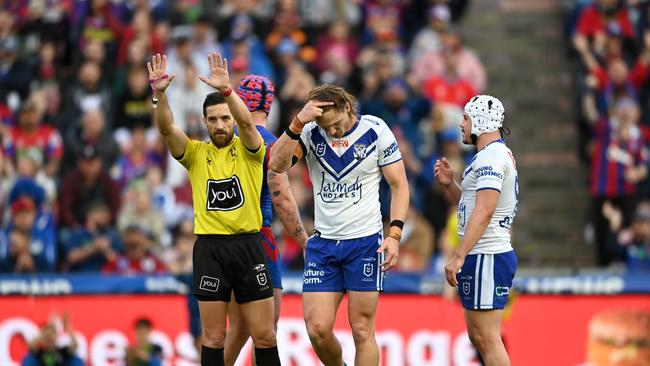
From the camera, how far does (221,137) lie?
11.6 metres

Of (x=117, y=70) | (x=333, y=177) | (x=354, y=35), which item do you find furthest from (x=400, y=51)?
(x=333, y=177)

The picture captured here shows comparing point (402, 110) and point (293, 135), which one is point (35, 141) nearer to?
point (402, 110)

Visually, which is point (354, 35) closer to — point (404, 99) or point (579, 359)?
point (404, 99)

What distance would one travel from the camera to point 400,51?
67.4 feet

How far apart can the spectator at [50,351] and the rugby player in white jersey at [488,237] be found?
21.7 ft

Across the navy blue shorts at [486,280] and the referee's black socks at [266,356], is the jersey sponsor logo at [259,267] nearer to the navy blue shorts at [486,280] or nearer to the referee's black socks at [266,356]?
the referee's black socks at [266,356]

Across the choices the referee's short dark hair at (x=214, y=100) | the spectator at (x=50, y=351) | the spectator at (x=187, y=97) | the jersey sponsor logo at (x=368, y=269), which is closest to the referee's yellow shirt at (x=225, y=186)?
the referee's short dark hair at (x=214, y=100)

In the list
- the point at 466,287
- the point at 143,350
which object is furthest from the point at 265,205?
the point at 143,350

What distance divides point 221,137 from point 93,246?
7.59 metres

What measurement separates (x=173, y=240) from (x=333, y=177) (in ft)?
24.2

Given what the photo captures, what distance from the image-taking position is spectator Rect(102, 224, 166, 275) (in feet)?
60.2

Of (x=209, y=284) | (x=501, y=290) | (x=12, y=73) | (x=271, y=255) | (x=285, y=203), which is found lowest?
(x=501, y=290)

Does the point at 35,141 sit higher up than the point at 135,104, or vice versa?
the point at 135,104

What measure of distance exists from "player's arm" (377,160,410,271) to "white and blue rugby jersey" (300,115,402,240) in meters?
0.08
